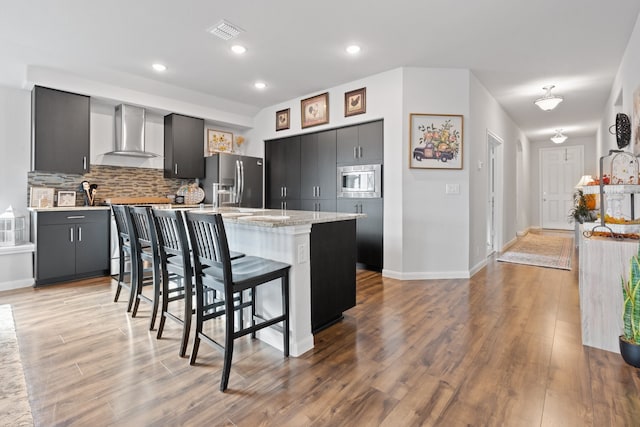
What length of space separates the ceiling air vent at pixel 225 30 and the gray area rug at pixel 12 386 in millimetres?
2972

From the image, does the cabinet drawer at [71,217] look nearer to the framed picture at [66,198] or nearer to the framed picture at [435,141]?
the framed picture at [66,198]

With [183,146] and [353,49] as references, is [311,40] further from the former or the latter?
[183,146]

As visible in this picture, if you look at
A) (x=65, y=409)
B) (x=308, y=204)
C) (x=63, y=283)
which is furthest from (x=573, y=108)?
(x=63, y=283)

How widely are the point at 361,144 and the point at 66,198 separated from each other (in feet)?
13.0

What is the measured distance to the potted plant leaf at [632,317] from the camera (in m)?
1.89

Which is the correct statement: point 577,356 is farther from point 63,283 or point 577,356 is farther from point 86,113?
point 86,113

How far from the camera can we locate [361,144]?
4.50 m

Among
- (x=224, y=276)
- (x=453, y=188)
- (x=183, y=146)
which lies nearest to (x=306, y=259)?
(x=224, y=276)

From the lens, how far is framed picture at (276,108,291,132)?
17.9 feet

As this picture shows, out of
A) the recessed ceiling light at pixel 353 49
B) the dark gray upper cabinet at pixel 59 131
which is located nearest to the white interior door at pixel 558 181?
the recessed ceiling light at pixel 353 49

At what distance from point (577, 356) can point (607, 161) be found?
5.11 metres

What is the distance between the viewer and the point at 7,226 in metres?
3.73

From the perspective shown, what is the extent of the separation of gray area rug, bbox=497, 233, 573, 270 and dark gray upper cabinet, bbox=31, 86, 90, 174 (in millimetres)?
6297

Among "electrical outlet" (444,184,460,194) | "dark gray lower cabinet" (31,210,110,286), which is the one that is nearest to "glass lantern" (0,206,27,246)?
"dark gray lower cabinet" (31,210,110,286)
